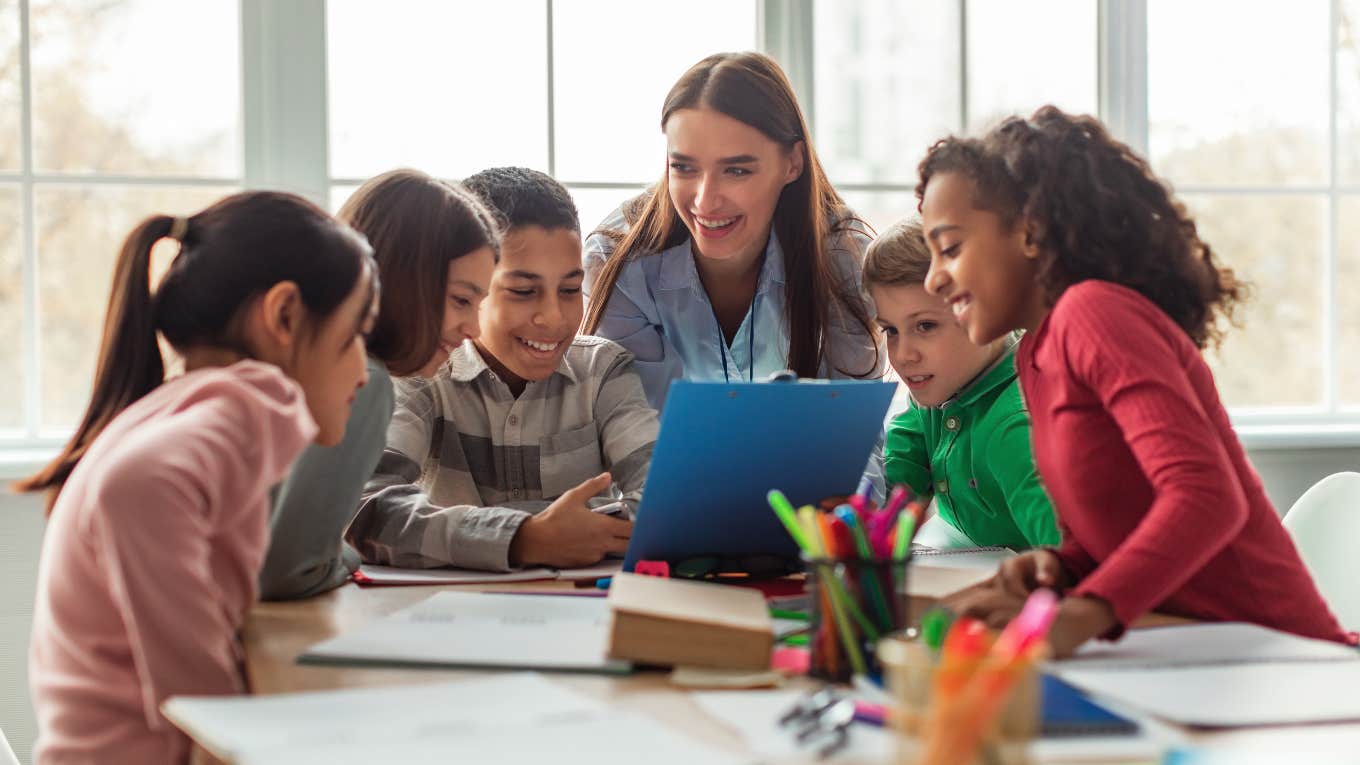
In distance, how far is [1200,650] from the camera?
1.01 metres

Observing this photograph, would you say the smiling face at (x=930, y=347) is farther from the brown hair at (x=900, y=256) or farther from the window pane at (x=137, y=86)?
the window pane at (x=137, y=86)

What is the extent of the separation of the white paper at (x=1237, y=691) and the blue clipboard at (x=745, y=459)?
416 millimetres

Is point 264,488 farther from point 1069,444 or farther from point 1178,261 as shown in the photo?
point 1178,261

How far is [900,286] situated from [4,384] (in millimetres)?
1794

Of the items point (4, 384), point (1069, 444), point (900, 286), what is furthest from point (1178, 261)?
point (4, 384)

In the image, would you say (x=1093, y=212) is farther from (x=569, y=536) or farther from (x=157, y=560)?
(x=157, y=560)

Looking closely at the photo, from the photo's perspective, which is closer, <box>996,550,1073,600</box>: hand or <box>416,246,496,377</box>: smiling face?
<box>996,550,1073,600</box>: hand

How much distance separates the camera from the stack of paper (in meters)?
0.83

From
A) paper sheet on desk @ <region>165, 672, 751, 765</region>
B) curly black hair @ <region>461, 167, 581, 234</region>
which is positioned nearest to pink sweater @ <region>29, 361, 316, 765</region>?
paper sheet on desk @ <region>165, 672, 751, 765</region>

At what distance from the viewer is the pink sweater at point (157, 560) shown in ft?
3.09

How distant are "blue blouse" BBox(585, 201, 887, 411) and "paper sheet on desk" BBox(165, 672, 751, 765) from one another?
1296mm

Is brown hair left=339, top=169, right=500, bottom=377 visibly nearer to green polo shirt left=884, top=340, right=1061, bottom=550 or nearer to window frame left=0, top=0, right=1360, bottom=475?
green polo shirt left=884, top=340, right=1061, bottom=550

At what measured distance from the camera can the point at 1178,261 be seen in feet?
4.25

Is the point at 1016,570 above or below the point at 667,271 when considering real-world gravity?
below
